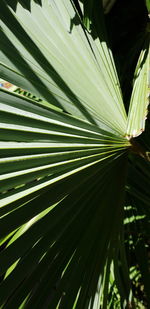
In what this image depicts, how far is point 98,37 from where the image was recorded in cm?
113

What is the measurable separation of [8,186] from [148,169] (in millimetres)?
597

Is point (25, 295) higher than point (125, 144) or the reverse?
the reverse

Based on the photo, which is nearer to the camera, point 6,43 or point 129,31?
point 6,43

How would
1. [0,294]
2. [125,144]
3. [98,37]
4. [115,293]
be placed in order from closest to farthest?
1. [0,294]
2. [125,144]
3. [98,37]
4. [115,293]

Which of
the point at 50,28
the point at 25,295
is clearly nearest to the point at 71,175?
the point at 25,295

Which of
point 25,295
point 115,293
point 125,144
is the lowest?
point 115,293

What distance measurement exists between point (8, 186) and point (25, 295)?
11.0 inches

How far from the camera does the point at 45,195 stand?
0.83 m

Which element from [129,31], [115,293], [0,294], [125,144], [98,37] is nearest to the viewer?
[0,294]

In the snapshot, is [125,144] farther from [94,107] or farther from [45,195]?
[45,195]

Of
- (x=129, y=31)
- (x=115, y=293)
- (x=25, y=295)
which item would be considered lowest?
(x=115, y=293)

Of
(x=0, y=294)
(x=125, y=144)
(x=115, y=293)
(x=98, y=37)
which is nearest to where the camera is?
(x=0, y=294)

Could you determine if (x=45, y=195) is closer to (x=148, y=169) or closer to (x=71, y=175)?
(x=71, y=175)

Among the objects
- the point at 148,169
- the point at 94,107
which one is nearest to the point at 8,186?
the point at 94,107
